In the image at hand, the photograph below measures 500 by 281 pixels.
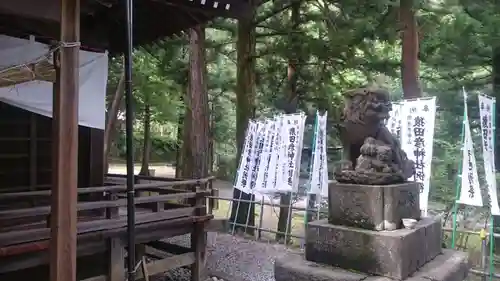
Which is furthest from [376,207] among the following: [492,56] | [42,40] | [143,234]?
[492,56]

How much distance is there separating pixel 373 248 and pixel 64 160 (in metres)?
2.75

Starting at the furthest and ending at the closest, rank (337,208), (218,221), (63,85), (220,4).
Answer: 1. (218,221)
2. (220,4)
3. (337,208)
4. (63,85)

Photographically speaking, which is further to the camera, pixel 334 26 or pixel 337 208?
pixel 334 26

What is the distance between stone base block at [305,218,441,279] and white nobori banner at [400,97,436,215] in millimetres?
2697

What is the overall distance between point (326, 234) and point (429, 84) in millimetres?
9651

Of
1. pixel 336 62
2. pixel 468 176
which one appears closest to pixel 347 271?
pixel 468 176

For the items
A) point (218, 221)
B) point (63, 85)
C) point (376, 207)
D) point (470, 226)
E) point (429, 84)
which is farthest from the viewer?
point (429, 84)

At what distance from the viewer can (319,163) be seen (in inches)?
353

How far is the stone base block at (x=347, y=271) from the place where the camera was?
3770 millimetres

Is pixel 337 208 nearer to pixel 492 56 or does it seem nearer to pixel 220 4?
pixel 220 4

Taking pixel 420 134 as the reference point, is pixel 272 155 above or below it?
below

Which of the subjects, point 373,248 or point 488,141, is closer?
point 373,248

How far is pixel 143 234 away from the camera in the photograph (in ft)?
20.3

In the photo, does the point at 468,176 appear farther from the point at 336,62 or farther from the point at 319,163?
the point at 336,62
